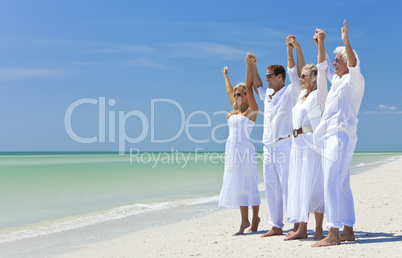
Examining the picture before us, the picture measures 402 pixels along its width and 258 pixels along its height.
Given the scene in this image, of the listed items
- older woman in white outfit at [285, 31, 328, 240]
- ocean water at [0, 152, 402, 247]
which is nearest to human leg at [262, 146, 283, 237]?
older woman in white outfit at [285, 31, 328, 240]

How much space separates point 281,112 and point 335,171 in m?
1.22

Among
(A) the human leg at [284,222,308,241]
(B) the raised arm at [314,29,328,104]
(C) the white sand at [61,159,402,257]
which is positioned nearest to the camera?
(C) the white sand at [61,159,402,257]

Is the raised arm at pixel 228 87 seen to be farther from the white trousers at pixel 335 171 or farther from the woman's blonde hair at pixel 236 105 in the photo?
the white trousers at pixel 335 171

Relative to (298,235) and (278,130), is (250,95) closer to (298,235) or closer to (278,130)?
(278,130)

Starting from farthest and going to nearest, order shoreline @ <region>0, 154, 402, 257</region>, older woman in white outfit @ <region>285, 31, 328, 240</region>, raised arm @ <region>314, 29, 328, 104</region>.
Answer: older woman in white outfit @ <region>285, 31, 328, 240</region> → raised arm @ <region>314, 29, 328, 104</region> → shoreline @ <region>0, 154, 402, 257</region>

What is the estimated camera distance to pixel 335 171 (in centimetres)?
487

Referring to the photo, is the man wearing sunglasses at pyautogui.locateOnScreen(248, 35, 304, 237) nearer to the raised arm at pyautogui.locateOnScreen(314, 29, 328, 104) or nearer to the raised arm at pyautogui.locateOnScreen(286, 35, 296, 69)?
the raised arm at pyautogui.locateOnScreen(286, 35, 296, 69)

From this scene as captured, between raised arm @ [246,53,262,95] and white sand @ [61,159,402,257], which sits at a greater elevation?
raised arm @ [246,53,262,95]

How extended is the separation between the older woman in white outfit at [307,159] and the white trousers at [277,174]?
0.28m

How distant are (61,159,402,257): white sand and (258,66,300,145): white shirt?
126 cm

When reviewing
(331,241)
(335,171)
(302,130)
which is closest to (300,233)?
(331,241)

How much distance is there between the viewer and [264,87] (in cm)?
627

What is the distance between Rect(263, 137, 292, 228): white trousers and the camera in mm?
5781

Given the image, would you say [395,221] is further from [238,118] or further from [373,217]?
[238,118]
